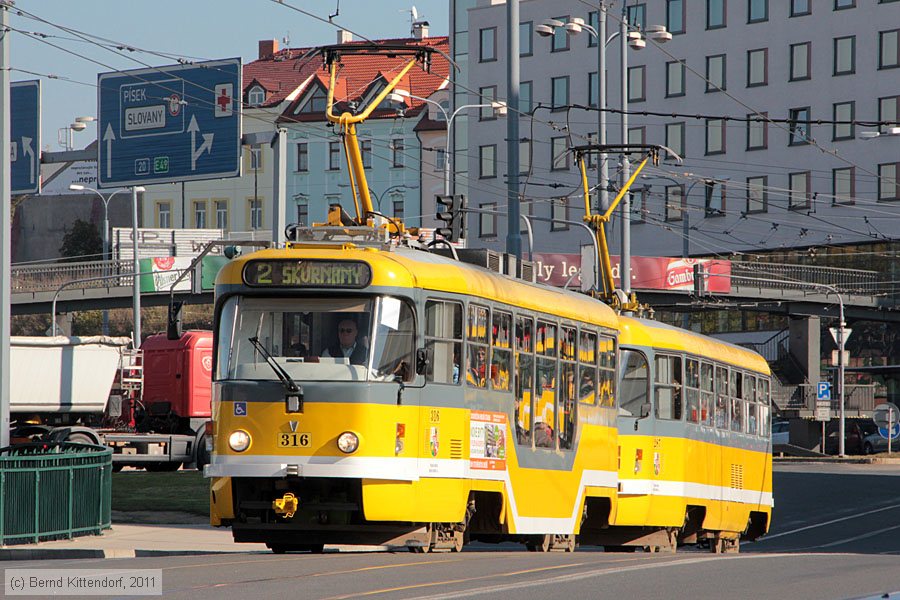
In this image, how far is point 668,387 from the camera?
23297mm

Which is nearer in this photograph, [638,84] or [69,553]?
[69,553]

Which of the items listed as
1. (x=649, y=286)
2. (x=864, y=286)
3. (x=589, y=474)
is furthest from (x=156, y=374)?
(x=864, y=286)

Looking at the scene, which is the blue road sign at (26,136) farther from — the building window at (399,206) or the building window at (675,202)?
the building window at (399,206)

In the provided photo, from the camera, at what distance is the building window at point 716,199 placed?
8369 centimetres

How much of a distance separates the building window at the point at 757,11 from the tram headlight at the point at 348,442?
71394 millimetres

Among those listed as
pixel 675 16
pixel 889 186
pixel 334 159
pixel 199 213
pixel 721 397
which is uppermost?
pixel 675 16

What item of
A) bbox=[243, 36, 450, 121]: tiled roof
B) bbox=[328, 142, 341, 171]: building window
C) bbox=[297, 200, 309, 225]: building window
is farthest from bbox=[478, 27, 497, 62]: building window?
bbox=[297, 200, 309, 225]: building window

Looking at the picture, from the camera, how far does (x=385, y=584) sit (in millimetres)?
12812

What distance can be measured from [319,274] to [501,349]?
2.58m

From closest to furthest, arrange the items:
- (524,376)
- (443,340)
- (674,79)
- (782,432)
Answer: (443,340) → (524,376) → (782,432) → (674,79)

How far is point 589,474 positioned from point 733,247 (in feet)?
215

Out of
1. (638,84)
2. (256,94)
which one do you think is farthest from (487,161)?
(256,94)

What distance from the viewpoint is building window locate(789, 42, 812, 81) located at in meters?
81.9

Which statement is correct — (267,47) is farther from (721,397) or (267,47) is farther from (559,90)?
(721,397)
